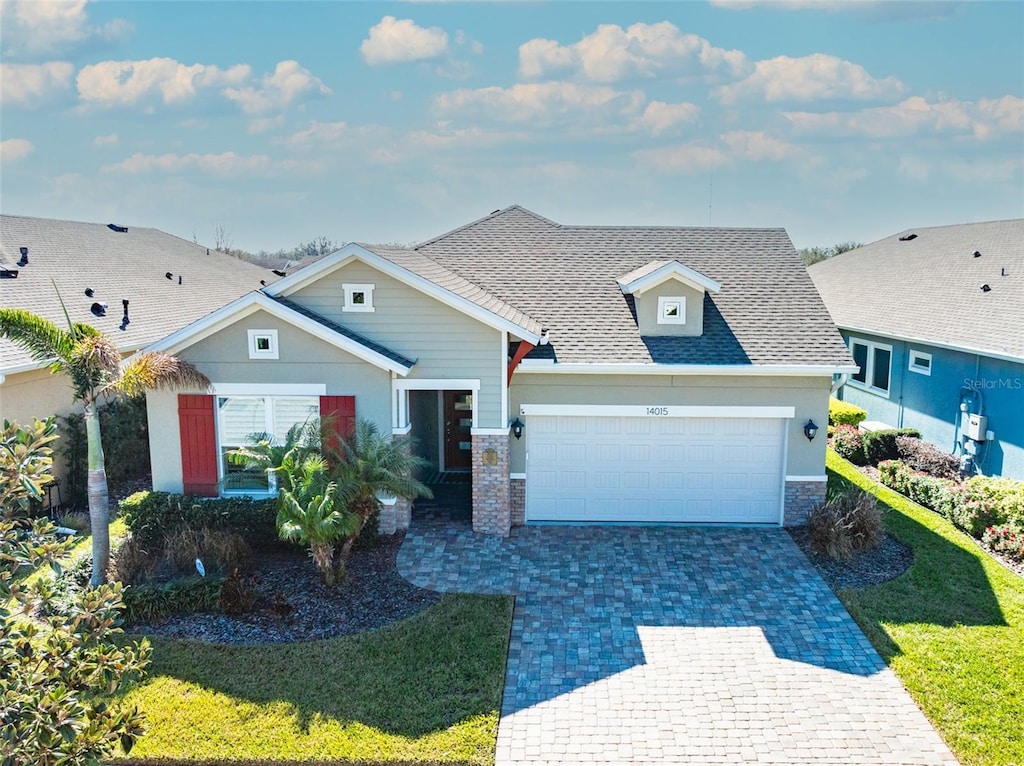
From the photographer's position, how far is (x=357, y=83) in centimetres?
1817

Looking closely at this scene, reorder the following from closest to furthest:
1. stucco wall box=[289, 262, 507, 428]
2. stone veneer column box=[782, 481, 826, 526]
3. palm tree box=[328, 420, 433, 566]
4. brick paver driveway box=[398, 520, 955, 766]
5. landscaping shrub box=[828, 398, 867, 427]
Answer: brick paver driveway box=[398, 520, 955, 766] < palm tree box=[328, 420, 433, 566] < stucco wall box=[289, 262, 507, 428] < stone veneer column box=[782, 481, 826, 526] < landscaping shrub box=[828, 398, 867, 427]

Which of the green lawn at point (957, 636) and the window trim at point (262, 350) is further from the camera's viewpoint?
the window trim at point (262, 350)

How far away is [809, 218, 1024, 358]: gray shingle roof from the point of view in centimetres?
1722

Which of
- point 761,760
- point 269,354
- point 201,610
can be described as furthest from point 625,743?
point 269,354

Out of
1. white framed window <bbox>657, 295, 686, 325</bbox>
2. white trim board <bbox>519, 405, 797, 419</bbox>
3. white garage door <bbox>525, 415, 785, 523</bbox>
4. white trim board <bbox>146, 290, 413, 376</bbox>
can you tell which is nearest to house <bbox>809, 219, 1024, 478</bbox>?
white trim board <bbox>519, 405, 797, 419</bbox>

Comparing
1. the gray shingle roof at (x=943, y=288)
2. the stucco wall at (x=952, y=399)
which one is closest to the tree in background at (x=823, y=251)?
the gray shingle roof at (x=943, y=288)

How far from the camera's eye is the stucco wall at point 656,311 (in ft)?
47.7

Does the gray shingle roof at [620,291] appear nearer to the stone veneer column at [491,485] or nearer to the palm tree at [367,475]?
the stone veneer column at [491,485]

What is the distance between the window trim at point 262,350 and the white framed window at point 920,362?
1643cm

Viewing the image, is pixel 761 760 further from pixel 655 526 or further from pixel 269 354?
pixel 269 354

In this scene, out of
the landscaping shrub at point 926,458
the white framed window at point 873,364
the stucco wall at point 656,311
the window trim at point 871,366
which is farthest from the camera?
the white framed window at point 873,364

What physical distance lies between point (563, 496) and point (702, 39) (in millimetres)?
11334

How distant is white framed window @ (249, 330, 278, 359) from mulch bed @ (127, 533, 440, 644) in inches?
141

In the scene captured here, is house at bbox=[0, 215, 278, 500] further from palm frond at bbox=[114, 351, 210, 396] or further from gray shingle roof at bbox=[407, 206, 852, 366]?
gray shingle roof at bbox=[407, 206, 852, 366]
